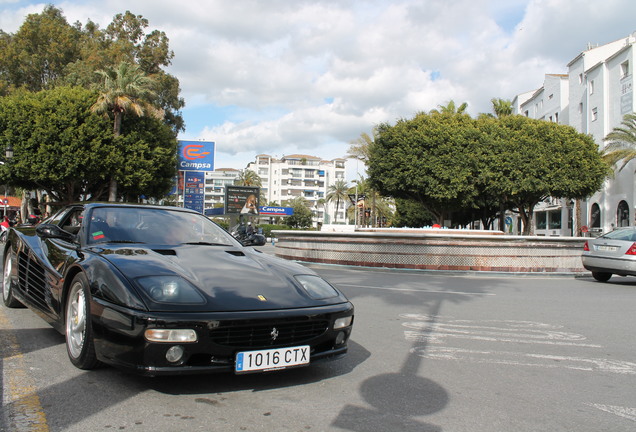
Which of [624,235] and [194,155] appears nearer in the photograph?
[624,235]

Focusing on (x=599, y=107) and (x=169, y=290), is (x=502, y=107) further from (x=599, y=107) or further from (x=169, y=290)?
(x=169, y=290)

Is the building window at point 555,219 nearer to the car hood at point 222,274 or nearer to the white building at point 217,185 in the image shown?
the car hood at point 222,274

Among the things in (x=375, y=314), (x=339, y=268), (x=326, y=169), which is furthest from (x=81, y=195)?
(x=326, y=169)

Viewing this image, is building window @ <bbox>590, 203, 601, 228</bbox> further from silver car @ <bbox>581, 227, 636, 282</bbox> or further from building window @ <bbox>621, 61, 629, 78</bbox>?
silver car @ <bbox>581, 227, 636, 282</bbox>

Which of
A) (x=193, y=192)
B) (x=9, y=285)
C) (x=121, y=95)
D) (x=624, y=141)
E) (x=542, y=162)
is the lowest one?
(x=9, y=285)

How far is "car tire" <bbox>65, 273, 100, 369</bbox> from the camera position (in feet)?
11.7

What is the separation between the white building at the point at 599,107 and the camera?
1569 inches

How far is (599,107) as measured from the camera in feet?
143

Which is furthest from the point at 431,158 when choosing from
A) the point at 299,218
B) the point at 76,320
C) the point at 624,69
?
the point at 299,218

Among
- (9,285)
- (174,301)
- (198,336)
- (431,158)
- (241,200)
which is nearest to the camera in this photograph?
(198,336)

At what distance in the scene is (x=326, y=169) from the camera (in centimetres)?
13088

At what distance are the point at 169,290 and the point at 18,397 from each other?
117cm

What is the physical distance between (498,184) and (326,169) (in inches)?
3792

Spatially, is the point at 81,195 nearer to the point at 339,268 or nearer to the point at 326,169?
the point at 339,268
